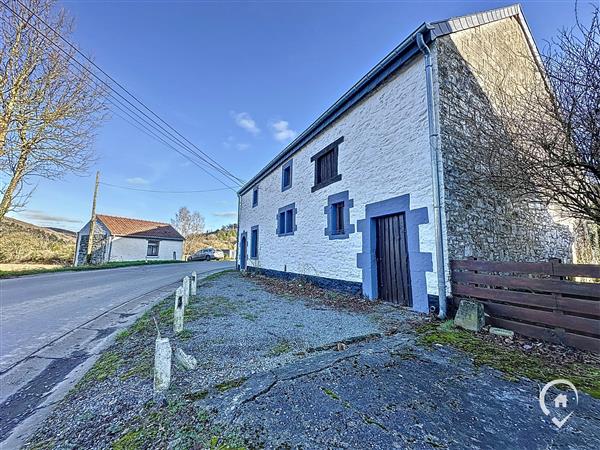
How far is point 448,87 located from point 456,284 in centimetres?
428

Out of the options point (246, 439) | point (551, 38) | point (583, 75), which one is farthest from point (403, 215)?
point (246, 439)

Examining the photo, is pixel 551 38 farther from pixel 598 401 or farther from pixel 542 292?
pixel 598 401

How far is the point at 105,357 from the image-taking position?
11.9ft

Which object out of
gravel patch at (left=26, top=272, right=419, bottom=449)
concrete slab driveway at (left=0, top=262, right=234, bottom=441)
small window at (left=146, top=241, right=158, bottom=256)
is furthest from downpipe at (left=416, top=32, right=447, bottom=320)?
small window at (left=146, top=241, right=158, bottom=256)

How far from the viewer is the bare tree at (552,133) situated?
14.8 feet

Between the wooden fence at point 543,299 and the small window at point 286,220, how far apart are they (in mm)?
7459

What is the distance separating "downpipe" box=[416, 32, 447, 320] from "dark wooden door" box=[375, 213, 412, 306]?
1.00 m

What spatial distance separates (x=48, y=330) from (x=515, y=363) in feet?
24.8

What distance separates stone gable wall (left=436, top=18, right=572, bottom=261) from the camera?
5398 millimetres

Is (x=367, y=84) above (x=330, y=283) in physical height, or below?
above

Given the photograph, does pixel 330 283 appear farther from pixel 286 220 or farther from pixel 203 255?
pixel 203 255

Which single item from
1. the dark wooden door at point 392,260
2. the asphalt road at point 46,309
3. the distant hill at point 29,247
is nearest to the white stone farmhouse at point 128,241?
the distant hill at point 29,247

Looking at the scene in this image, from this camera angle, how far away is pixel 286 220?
12.0 m

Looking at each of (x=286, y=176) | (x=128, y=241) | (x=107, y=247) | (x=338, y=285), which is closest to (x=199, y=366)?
(x=338, y=285)
